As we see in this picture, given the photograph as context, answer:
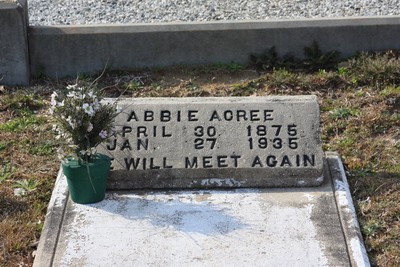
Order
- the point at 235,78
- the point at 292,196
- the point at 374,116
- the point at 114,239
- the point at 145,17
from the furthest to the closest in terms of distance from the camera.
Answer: the point at 145,17, the point at 235,78, the point at 374,116, the point at 292,196, the point at 114,239

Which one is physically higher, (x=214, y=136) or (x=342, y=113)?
(x=214, y=136)

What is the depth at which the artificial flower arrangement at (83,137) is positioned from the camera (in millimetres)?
6312

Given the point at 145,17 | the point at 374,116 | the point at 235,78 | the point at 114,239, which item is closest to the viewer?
the point at 114,239

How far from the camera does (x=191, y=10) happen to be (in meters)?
10.4

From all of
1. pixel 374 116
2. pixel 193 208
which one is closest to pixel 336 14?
pixel 374 116

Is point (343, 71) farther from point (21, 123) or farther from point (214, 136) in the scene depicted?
point (21, 123)

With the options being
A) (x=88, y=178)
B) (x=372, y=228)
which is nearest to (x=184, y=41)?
(x=88, y=178)

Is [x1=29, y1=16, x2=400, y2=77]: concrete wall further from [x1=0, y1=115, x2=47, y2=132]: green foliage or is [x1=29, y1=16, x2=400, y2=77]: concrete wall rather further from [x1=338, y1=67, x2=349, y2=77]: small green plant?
[x1=0, y1=115, x2=47, y2=132]: green foliage

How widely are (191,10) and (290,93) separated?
2435 millimetres

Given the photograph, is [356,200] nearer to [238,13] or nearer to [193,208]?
[193,208]

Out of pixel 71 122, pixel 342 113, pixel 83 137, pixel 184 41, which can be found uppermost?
pixel 71 122

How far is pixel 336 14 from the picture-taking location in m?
10.2

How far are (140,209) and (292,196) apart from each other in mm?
1089

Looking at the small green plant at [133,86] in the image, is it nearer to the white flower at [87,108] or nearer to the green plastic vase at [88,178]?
the green plastic vase at [88,178]
